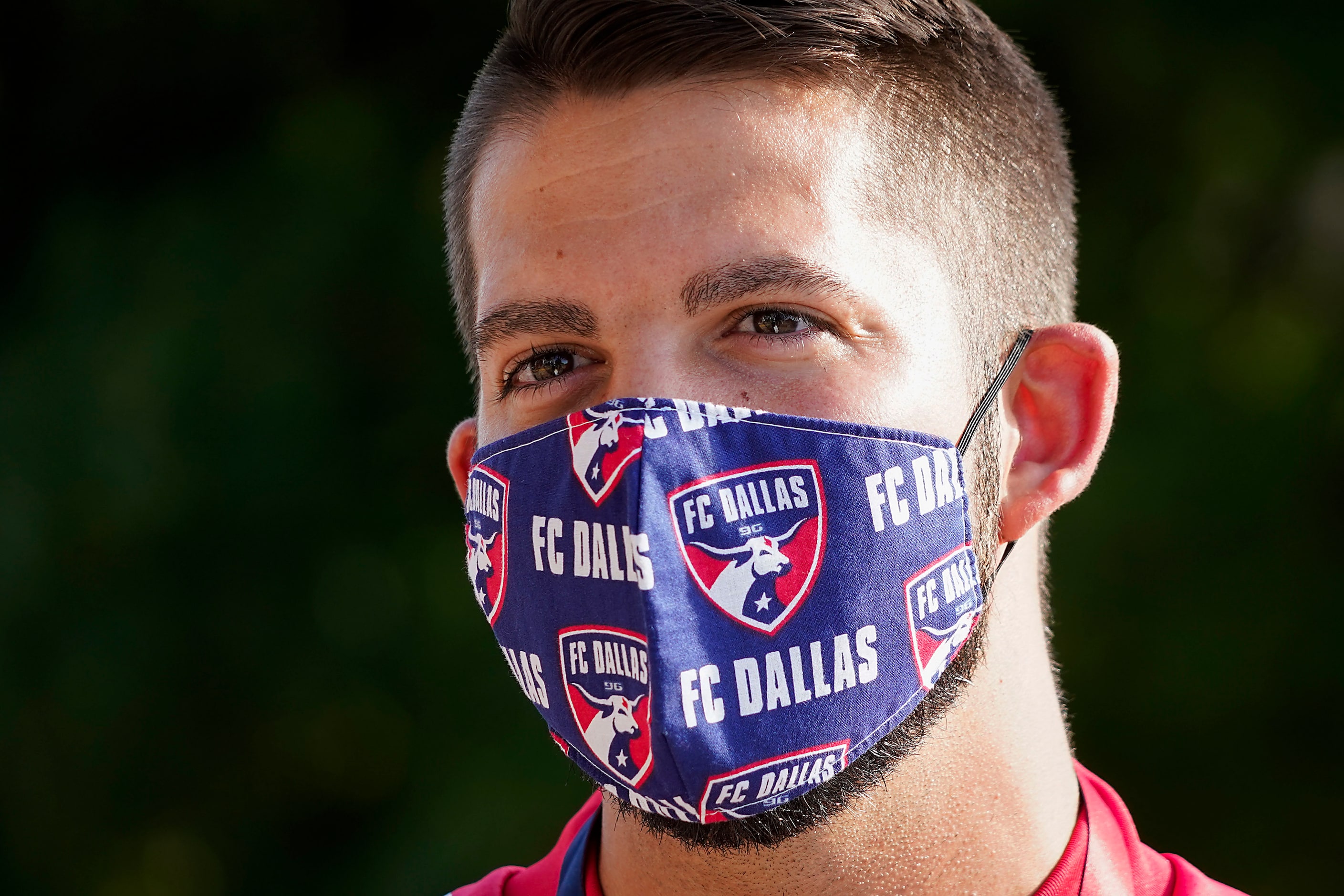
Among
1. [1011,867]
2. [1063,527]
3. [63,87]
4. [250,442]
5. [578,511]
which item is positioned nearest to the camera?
[578,511]

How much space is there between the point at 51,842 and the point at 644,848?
3818 mm

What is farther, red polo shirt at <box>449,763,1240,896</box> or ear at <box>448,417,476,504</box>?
ear at <box>448,417,476,504</box>

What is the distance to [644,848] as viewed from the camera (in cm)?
212

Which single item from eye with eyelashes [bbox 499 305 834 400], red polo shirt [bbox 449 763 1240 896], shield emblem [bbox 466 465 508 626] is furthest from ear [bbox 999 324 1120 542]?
shield emblem [bbox 466 465 508 626]

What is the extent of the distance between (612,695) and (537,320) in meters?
0.65

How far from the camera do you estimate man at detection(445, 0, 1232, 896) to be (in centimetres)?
188

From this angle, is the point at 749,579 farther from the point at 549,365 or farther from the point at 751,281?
the point at 549,365

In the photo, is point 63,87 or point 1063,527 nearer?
point 1063,527

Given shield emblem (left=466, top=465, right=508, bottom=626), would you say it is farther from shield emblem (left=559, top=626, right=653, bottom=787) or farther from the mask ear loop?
the mask ear loop

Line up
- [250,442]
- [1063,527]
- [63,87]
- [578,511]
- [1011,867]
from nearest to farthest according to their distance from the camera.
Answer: [578,511], [1011,867], [1063,527], [250,442], [63,87]

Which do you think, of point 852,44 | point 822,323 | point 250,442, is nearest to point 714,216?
point 822,323

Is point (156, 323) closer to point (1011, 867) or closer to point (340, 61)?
point (340, 61)

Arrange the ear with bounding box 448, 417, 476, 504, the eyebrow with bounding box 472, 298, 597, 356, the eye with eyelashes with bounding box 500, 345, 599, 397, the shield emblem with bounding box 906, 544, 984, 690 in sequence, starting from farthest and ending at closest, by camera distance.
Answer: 1. the ear with bounding box 448, 417, 476, 504
2. the eye with eyelashes with bounding box 500, 345, 599, 397
3. the eyebrow with bounding box 472, 298, 597, 356
4. the shield emblem with bounding box 906, 544, 984, 690

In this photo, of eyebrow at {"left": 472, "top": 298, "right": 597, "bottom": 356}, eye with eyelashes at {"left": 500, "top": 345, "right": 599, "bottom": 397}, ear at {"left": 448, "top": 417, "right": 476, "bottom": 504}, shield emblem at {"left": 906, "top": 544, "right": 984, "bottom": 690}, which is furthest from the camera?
ear at {"left": 448, "top": 417, "right": 476, "bottom": 504}
